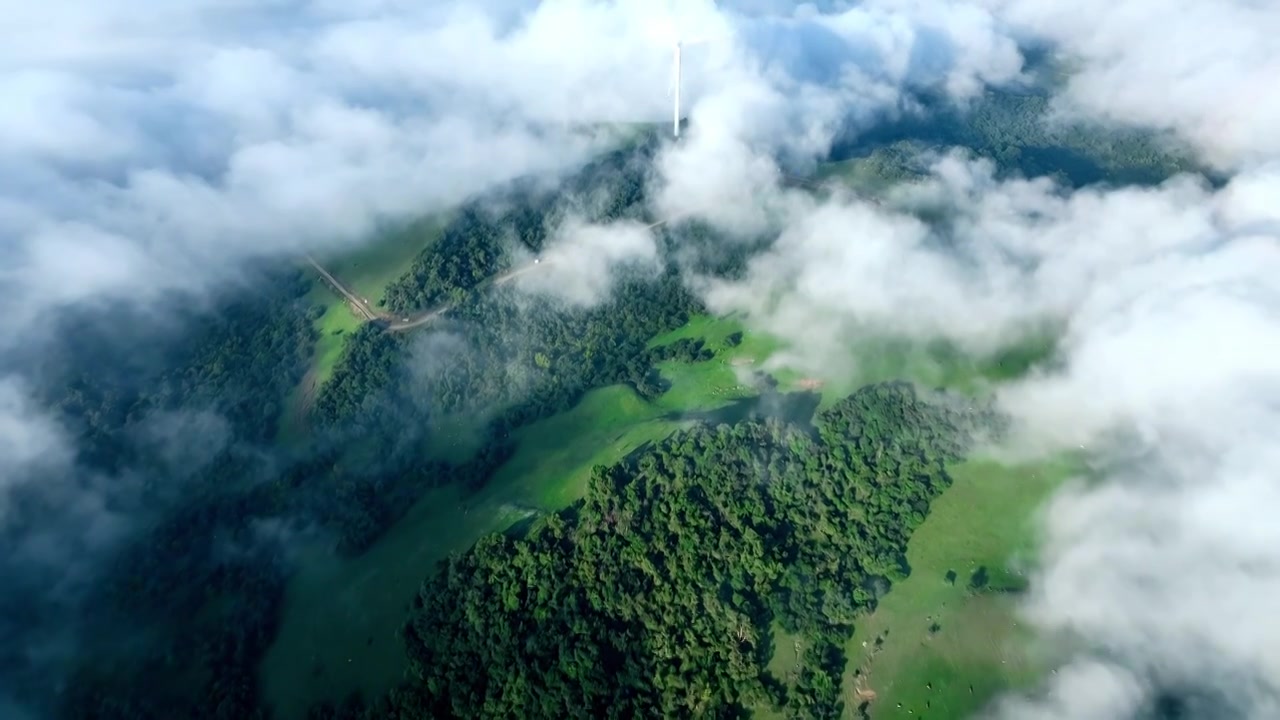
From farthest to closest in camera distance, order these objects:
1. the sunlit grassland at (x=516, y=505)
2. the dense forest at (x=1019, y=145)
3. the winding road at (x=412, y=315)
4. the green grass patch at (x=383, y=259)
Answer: the dense forest at (x=1019, y=145)
the green grass patch at (x=383, y=259)
the winding road at (x=412, y=315)
the sunlit grassland at (x=516, y=505)

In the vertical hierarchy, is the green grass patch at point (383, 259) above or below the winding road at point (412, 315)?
above

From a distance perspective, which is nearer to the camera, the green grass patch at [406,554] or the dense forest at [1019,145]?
the green grass patch at [406,554]

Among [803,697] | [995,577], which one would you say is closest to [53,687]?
[803,697]

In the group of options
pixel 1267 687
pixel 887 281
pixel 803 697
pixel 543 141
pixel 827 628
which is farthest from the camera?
pixel 543 141

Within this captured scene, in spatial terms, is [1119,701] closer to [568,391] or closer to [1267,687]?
[1267,687]

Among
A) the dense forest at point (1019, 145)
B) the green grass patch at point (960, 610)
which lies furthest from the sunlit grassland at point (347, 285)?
the dense forest at point (1019, 145)

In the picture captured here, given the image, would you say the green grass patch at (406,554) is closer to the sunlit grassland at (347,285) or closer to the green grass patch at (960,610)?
the sunlit grassland at (347,285)
